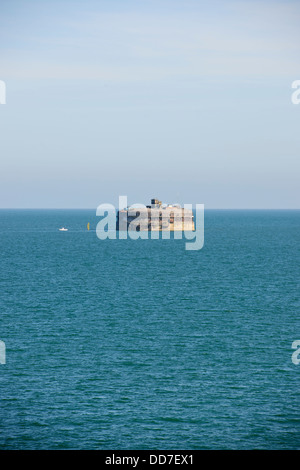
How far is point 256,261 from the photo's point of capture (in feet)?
498

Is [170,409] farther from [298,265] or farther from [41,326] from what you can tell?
[298,265]

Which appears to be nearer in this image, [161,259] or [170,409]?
[170,409]

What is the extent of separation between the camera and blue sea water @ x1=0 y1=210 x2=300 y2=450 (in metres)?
43.0

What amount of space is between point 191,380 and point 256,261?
102 meters

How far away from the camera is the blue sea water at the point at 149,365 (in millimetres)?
43000

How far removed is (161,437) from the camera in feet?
138

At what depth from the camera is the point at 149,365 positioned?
56.3 meters
